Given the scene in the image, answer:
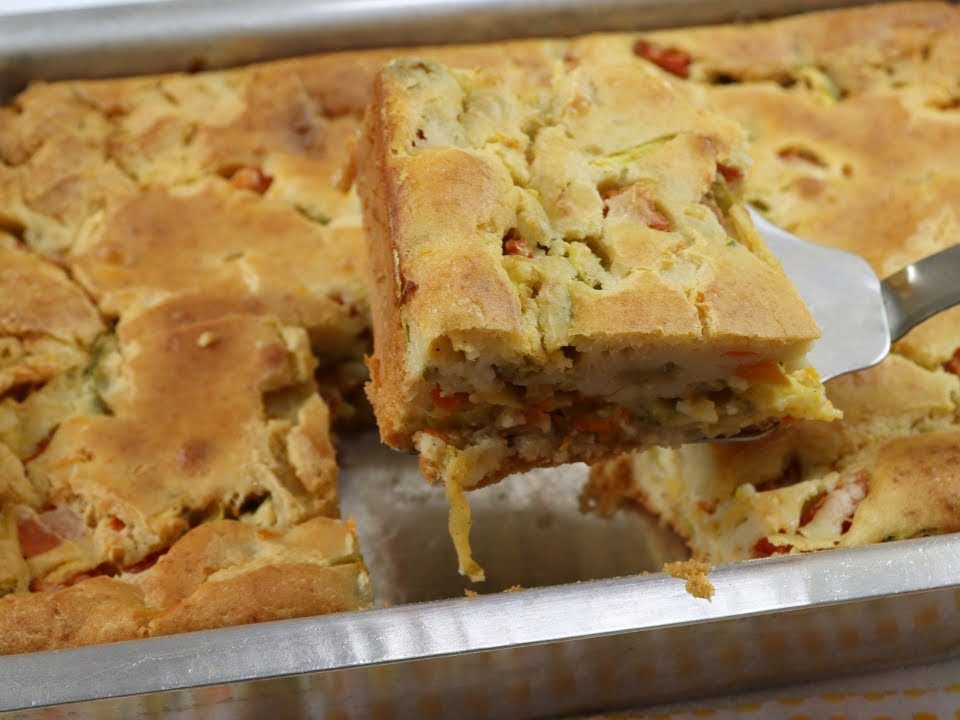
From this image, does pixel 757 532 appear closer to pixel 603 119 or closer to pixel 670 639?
pixel 670 639

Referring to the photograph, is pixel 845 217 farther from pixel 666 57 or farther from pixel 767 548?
pixel 767 548

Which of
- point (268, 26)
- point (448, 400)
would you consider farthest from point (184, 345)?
point (268, 26)

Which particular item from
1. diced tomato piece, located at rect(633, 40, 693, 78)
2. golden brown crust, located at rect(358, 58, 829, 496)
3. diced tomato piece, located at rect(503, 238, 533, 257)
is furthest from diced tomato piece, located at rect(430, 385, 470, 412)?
diced tomato piece, located at rect(633, 40, 693, 78)

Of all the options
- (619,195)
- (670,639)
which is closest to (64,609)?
(670,639)

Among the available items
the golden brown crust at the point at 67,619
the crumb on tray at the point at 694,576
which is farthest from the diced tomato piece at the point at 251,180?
the crumb on tray at the point at 694,576

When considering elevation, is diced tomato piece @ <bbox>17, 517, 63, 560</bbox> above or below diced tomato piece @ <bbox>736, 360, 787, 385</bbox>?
below

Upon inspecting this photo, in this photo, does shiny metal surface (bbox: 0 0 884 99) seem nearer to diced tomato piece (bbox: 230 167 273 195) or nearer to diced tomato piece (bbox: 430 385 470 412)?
diced tomato piece (bbox: 230 167 273 195)
